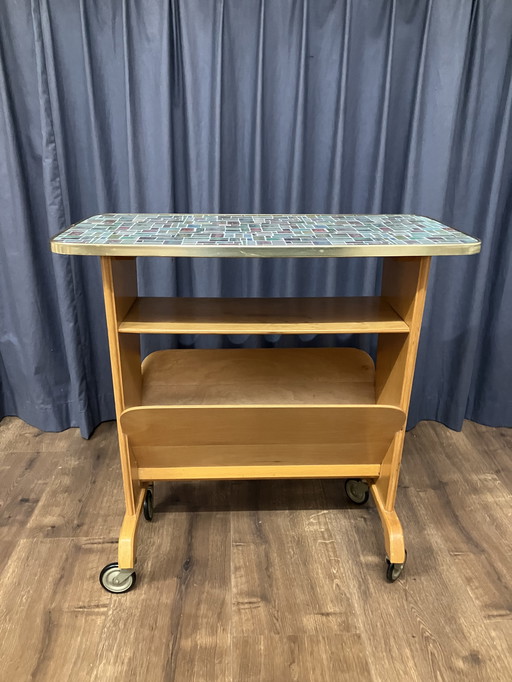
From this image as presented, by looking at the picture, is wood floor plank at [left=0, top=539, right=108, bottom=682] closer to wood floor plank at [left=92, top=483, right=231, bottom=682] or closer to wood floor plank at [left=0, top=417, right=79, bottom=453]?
wood floor plank at [left=92, top=483, right=231, bottom=682]

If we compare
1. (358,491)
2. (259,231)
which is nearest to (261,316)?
(259,231)

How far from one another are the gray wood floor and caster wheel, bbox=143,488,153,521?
35 mm

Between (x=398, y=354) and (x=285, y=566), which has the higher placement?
(x=398, y=354)

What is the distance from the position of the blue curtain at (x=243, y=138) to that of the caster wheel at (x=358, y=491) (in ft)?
2.03

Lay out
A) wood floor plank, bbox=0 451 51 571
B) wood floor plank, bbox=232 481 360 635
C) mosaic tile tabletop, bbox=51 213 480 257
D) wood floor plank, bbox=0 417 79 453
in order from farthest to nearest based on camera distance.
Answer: wood floor plank, bbox=0 417 79 453 → wood floor plank, bbox=0 451 51 571 → wood floor plank, bbox=232 481 360 635 → mosaic tile tabletop, bbox=51 213 480 257

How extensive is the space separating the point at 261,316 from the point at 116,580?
2.95 ft

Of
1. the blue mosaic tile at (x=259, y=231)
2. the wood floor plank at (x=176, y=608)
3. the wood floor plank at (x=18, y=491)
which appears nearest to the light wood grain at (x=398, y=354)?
the blue mosaic tile at (x=259, y=231)

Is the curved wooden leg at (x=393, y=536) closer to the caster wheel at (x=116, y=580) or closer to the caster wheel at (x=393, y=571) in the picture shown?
the caster wheel at (x=393, y=571)

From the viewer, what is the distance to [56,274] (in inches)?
80.0

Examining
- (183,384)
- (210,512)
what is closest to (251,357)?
(183,384)

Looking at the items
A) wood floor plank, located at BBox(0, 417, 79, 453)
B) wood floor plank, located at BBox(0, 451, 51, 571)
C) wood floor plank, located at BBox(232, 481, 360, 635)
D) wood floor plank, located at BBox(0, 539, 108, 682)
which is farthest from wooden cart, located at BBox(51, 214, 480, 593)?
wood floor plank, located at BBox(0, 417, 79, 453)

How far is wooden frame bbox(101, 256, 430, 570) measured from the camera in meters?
1.39

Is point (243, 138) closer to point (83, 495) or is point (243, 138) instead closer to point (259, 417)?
point (259, 417)

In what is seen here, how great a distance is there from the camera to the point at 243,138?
6.40 feet
